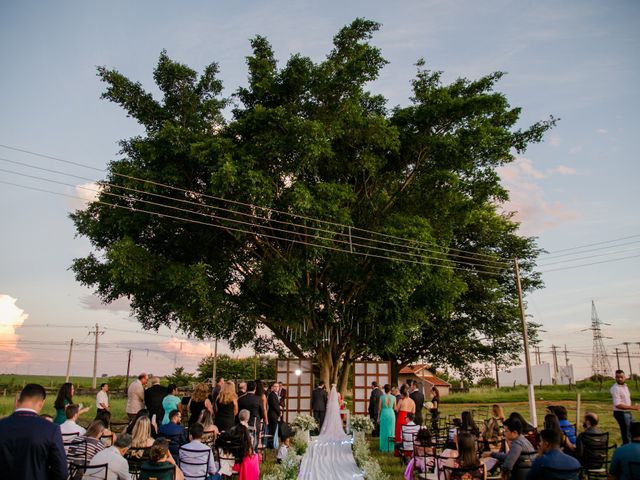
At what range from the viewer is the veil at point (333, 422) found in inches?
673

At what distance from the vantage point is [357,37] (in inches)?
783

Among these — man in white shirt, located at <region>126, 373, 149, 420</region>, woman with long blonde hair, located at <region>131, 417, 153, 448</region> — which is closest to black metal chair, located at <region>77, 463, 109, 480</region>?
woman with long blonde hair, located at <region>131, 417, 153, 448</region>

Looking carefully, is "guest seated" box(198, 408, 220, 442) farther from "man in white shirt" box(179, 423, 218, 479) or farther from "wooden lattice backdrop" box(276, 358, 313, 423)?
"wooden lattice backdrop" box(276, 358, 313, 423)

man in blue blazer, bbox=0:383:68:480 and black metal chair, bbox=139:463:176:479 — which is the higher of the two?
man in blue blazer, bbox=0:383:68:480

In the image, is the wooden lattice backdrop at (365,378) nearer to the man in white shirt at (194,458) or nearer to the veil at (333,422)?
the veil at (333,422)

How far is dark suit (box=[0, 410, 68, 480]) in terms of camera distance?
13.5 feet

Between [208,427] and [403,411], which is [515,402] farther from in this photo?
[208,427]

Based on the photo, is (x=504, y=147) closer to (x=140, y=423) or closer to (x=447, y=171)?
(x=447, y=171)

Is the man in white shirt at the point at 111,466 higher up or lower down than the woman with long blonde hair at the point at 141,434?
lower down

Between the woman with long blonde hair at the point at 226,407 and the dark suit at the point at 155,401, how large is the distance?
1577 mm

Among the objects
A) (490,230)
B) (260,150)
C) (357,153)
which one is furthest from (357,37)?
(490,230)

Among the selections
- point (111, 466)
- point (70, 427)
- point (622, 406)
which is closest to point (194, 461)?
point (111, 466)

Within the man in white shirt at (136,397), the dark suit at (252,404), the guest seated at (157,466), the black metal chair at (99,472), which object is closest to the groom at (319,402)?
the dark suit at (252,404)

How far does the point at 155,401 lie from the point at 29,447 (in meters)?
8.15
